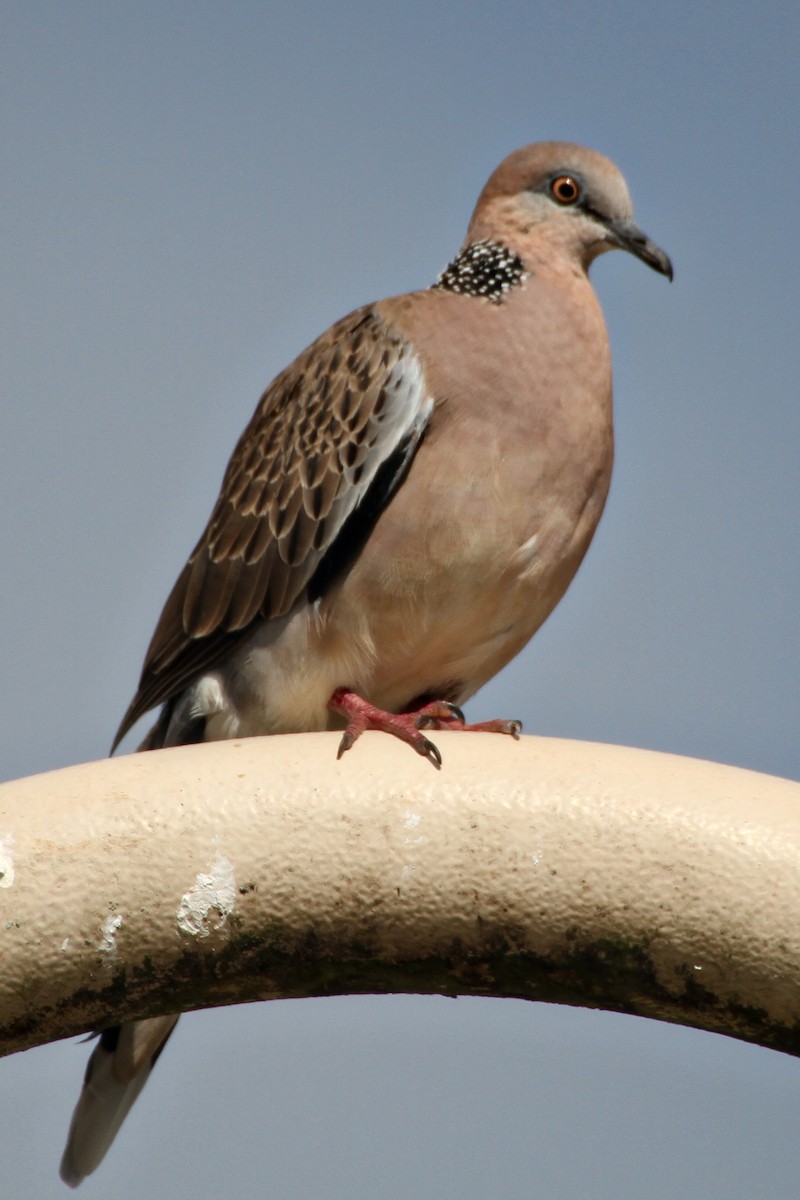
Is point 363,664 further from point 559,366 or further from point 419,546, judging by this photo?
point 559,366

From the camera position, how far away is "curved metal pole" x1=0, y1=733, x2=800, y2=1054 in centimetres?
254

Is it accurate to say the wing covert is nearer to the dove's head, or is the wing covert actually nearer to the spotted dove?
the spotted dove

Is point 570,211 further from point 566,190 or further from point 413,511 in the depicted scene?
point 413,511

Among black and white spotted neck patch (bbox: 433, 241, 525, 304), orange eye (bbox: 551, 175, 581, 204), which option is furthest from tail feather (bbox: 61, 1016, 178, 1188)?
orange eye (bbox: 551, 175, 581, 204)

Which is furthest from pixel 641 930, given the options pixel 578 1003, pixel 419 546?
pixel 419 546

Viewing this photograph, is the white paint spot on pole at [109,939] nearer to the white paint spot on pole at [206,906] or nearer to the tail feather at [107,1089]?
the white paint spot on pole at [206,906]

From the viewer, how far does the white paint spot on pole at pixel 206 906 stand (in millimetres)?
2594

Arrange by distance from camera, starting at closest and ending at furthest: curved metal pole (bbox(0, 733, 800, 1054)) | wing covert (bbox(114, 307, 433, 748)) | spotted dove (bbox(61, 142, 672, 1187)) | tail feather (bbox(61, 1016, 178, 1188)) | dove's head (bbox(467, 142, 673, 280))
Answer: curved metal pole (bbox(0, 733, 800, 1054)) → tail feather (bbox(61, 1016, 178, 1188)) → spotted dove (bbox(61, 142, 672, 1187)) → wing covert (bbox(114, 307, 433, 748)) → dove's head (bbox(467, 142, 673, 280))

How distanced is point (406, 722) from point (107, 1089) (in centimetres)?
93

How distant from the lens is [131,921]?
8.49 feet

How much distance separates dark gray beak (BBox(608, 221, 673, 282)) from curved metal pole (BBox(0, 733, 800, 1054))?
2009 mm

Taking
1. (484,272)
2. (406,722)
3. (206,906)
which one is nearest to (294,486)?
(484,272)

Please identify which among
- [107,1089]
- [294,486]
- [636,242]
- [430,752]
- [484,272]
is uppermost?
[636,242]

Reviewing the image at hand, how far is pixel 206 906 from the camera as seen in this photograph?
260 centimetres
